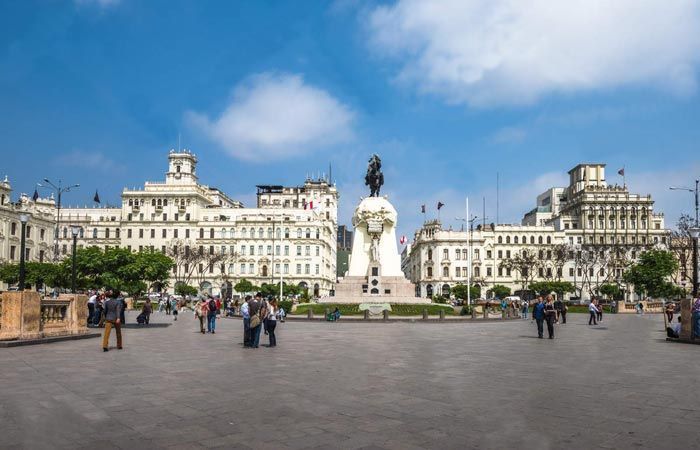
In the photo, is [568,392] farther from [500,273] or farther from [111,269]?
[500,273]

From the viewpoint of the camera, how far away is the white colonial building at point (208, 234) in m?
109

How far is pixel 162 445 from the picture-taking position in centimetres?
756

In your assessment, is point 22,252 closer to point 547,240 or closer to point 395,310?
point 395,310

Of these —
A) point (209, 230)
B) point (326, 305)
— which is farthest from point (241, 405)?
point (209, 230)

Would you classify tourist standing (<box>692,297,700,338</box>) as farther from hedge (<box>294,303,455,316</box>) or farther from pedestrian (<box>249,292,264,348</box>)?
hedge (<box>294,303,455,316</box>)

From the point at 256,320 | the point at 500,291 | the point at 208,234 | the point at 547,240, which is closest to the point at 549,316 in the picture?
the point at 256,320

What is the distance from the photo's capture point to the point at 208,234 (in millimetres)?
112250

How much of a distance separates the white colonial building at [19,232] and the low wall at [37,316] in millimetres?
74039

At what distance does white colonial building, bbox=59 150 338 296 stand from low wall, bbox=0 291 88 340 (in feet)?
259

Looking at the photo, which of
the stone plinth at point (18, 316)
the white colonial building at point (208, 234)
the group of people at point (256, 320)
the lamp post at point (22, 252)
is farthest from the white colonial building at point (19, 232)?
the group of people at point (256, 320)

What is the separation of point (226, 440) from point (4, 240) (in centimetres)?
10038

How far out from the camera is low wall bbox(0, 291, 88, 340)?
19.8 meters

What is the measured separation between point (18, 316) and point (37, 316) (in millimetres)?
773

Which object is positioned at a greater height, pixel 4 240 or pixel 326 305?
pixel 4 240
